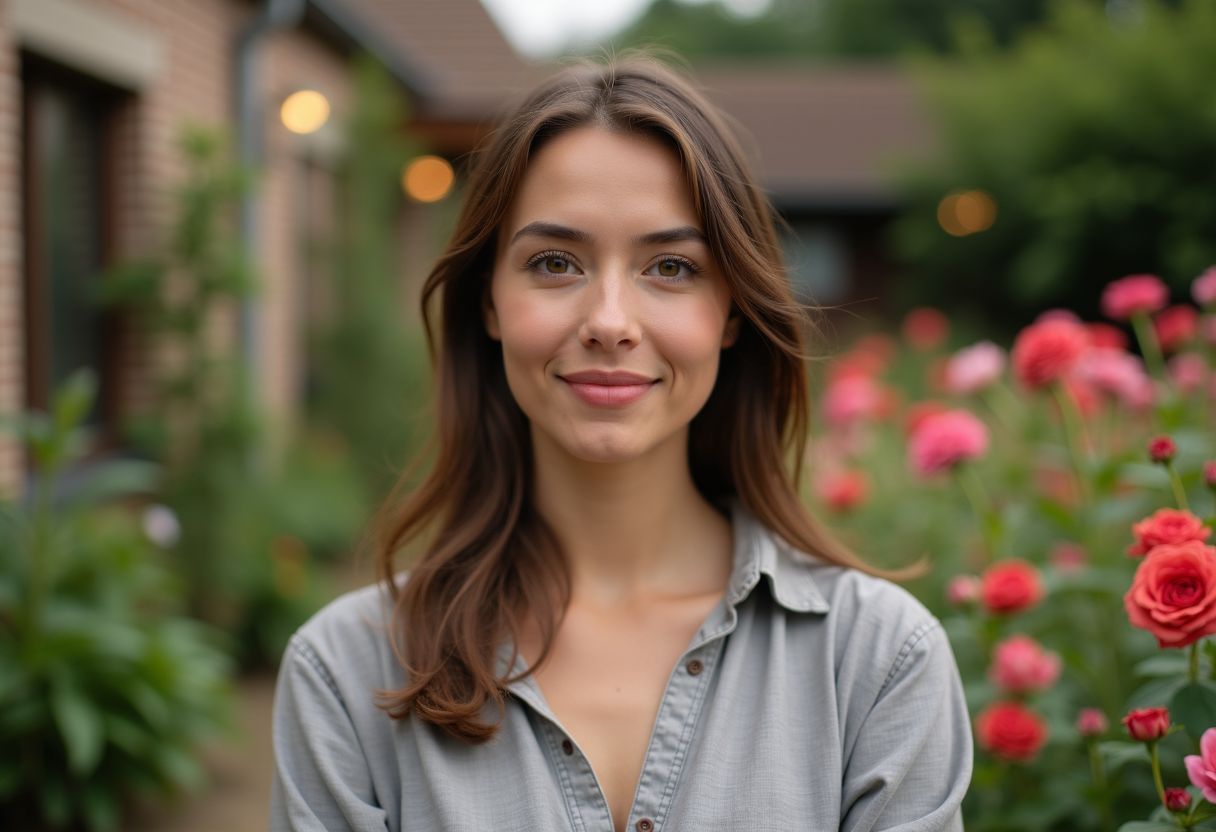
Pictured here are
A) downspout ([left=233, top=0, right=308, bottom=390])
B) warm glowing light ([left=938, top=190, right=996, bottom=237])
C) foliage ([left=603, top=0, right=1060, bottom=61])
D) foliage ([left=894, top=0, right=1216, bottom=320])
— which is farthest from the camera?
foliage ([left=603, top=0, right=1060, bottom=61])

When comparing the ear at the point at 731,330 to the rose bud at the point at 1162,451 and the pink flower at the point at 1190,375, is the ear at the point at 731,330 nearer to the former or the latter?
the rose bud at the point at 1162,451

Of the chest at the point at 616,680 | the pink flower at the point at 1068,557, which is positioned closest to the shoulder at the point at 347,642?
the chest at the point at 616,680

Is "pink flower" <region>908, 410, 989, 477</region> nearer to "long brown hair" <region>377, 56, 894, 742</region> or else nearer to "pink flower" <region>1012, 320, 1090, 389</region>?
"pink flower" <region>1012, 320, 1090, 389</region>

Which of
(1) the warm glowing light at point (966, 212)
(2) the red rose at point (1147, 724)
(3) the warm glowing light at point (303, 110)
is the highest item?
(1) the warm glowing light at point (966, 212)

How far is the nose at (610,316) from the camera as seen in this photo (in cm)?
160

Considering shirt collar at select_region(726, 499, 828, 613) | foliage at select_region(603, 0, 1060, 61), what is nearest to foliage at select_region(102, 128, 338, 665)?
shirt collar at select_region(726, 499, 828, 613)

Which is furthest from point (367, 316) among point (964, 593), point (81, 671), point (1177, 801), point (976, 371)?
Result: point (1177, 801)

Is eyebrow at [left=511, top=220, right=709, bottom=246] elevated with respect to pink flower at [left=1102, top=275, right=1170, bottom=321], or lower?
lower

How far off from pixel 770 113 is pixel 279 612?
1379 cm

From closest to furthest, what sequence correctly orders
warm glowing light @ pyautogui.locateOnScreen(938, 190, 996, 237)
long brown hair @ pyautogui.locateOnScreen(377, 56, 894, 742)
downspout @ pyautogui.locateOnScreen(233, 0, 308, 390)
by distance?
long brown hair @ pyautogui.locateOnScreen(377, 56, 894, 742) → downspout @ pyautogui.locateOnScreen(233, 0, 308, 390) → warm glowing light @ pyautogui.locateOnScreen(938, 190, 996, 237)

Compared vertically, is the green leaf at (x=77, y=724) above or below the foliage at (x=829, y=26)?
below

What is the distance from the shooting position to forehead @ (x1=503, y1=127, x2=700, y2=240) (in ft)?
5.38

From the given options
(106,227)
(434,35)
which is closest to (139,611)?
(106,227)

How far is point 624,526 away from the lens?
1854mm
